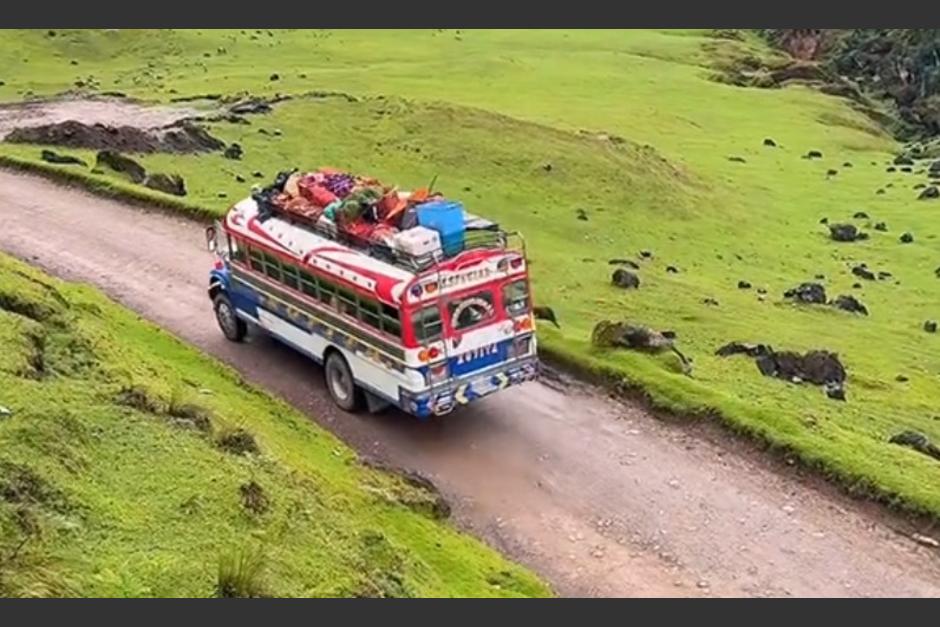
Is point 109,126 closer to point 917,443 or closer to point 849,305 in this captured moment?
point 849,305

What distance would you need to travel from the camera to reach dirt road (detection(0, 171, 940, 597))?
72.6 ft

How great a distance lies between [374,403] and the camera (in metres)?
27.6

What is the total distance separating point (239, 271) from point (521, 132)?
3427cm

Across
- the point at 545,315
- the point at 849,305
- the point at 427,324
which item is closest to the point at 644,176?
the point at 849,305

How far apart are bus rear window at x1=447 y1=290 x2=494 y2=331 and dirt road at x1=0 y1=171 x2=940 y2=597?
8.79 ft

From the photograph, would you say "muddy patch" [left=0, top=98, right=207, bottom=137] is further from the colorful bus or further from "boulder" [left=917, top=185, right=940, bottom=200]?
"boulder" [left=917, top=185, right=940, bottom=200]

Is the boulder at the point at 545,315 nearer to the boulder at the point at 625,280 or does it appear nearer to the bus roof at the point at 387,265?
the bus roof at the point at 387,265

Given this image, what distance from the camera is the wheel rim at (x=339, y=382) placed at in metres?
27.9

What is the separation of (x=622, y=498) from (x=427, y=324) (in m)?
5.25

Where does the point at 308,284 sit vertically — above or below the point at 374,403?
above

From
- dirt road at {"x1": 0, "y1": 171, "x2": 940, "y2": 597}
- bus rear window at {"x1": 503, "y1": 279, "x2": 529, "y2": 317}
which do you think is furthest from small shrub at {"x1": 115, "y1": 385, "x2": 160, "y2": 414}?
bus rear window at {"x1": 503, "y1": 279, "x2": 529, "y2": 317}

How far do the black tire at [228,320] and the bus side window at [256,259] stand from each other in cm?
180

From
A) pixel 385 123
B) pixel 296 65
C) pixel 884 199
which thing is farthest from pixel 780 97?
pixel 385 123

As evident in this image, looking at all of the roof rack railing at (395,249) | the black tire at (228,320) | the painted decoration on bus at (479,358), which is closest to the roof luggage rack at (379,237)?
the roof rack railing at (395,249)
